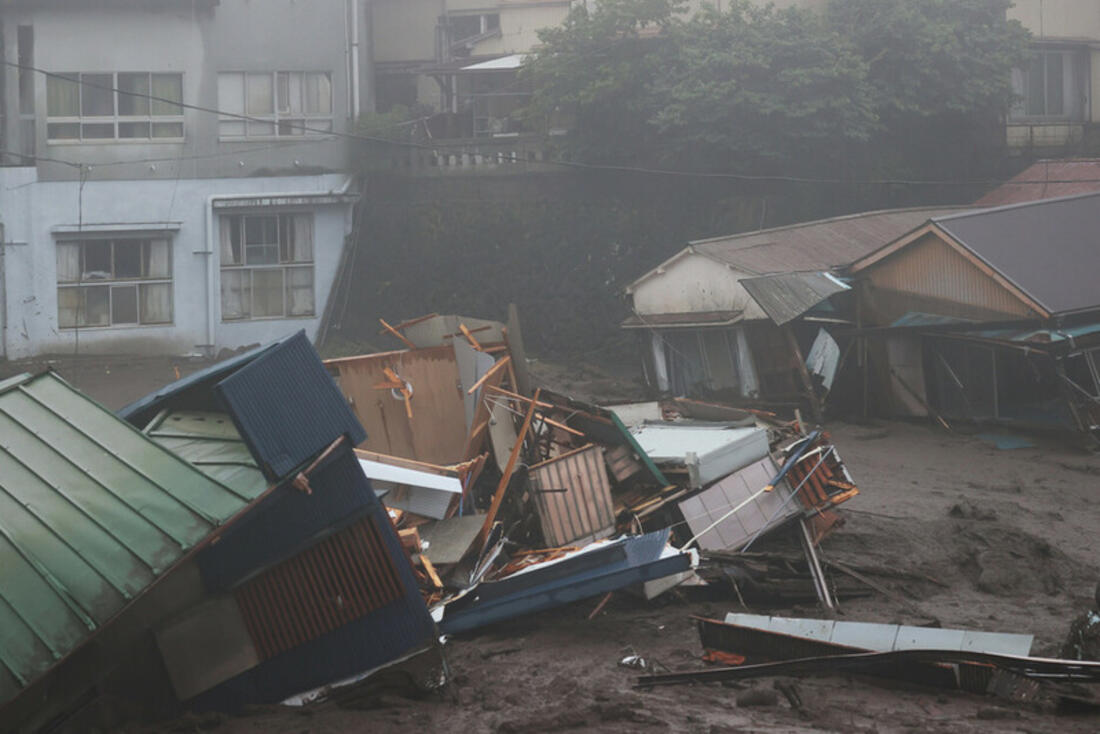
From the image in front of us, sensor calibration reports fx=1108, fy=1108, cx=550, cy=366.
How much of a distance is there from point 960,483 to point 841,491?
4941 millimetres

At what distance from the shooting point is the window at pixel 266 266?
27.9 metres

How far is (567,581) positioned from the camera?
9.78 m

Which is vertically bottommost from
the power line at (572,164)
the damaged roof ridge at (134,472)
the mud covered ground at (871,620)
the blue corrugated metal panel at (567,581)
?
the mud covered ground at (871,620)

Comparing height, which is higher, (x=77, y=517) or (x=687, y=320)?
(x=687, y=320)

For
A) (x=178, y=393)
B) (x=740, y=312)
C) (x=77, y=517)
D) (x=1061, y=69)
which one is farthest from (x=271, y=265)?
(x=1061, y=69)

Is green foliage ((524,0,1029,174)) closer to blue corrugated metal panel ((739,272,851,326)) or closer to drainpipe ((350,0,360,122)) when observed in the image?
drainpipe ((350,0,360,122))

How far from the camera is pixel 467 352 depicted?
14.1 metres

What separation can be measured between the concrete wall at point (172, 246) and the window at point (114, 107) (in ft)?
4.32

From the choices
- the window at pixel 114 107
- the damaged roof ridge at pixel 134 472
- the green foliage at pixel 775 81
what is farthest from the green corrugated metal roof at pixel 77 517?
the window at pixel 114 107

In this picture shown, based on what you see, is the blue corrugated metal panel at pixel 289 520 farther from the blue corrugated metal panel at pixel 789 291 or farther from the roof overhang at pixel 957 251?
the roof overhang at pixel 957 251

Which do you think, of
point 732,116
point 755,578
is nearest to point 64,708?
point 755,578

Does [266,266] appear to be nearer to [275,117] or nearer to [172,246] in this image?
[172,246]

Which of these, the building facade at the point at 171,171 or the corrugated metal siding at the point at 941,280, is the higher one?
the building facade at the point at 171,171

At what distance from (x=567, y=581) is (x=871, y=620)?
2906 mm
